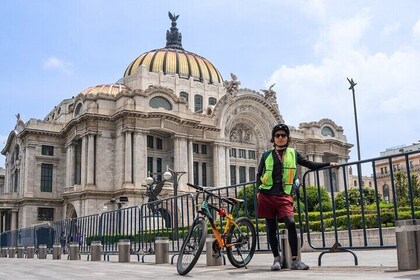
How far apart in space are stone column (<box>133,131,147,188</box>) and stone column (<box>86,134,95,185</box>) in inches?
154

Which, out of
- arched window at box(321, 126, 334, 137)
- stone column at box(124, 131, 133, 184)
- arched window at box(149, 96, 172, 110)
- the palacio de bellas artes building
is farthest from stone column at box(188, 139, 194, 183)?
arched window at box(321, 126, 334, 137)

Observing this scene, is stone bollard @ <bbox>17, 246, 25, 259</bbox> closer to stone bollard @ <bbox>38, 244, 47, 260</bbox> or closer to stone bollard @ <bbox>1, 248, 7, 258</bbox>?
stone bollard @ <bbox>1, 248, 7, 258</bbox>

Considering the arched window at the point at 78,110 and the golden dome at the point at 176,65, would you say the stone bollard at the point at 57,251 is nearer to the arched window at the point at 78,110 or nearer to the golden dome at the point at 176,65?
the arched window at the point at 78,110

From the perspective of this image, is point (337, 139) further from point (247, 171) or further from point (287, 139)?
point (287, 139)

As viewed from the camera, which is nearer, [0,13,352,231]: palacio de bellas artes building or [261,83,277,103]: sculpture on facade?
[0,13,352,231]: palacio de bellas artes building

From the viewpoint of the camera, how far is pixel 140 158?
1732 inches

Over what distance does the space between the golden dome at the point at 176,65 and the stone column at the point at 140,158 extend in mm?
14187

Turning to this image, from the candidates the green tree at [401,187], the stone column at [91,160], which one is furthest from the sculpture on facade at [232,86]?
the green tree at [401,187]

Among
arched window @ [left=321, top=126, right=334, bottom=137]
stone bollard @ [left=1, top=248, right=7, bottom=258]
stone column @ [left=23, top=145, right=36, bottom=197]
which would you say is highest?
arched window @ [left=321, top=126, right=334, bottom=137]

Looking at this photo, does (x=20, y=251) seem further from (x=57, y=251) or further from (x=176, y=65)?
(x=176, y=65)

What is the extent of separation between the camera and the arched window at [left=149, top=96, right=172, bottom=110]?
4559 centimetres

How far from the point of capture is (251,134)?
181ft

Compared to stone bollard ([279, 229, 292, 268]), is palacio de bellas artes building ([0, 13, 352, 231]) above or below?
above

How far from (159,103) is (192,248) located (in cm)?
3953
